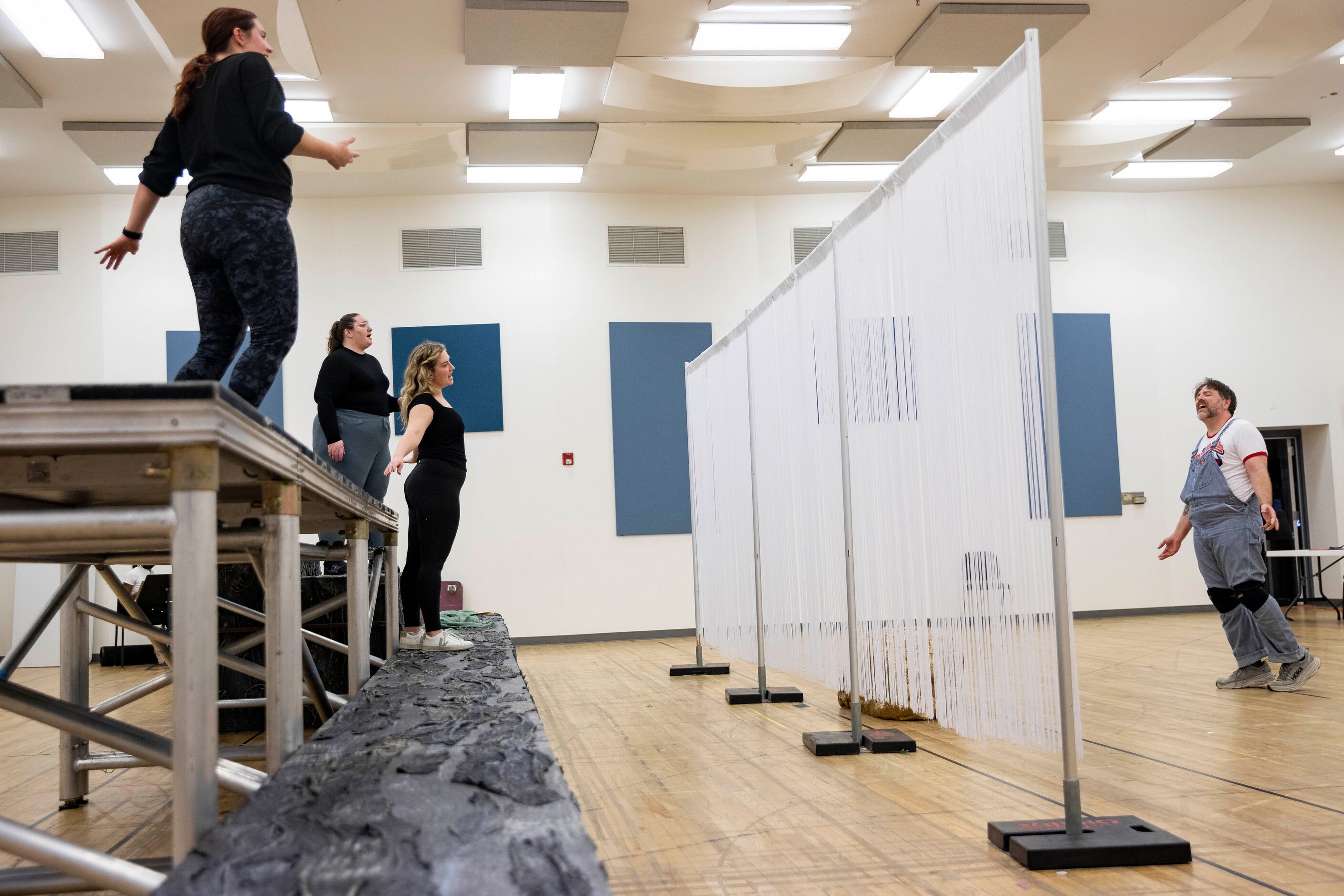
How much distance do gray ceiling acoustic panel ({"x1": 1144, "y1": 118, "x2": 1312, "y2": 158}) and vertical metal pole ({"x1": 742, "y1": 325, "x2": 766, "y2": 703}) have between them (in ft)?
17.2

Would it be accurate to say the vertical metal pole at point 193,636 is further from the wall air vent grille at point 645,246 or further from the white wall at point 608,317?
the wall air vent grille at point 645,246

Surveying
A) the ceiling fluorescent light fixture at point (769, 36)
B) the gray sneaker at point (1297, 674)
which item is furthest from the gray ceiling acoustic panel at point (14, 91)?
the gray sneaker at point (1297, 674)

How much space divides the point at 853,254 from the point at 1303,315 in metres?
8.07

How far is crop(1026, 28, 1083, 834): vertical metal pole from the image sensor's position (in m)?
2.09

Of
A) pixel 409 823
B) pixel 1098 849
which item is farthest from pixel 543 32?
pixel 409 823

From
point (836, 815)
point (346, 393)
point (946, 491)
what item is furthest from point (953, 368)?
point (346, 393)

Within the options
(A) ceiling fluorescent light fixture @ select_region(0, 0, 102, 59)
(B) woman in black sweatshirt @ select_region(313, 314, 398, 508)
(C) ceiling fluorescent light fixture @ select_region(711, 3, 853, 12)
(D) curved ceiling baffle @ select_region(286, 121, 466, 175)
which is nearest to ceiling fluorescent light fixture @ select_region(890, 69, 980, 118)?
(C) ceiling fluorescent light fixture @ select_region(711, 3, 853, 12)

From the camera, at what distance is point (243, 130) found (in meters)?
2.06

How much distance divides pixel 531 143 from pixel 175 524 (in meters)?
6.55

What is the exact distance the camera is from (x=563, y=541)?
324 inches

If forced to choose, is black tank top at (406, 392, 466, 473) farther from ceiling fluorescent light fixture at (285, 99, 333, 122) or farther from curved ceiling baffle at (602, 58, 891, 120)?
ceiling fluorescent light fixture at (285, 99, 333, 122)

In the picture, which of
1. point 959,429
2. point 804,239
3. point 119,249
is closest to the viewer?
point 119,249

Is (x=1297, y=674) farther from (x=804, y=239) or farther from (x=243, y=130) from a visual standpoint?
(x=804, y=239)

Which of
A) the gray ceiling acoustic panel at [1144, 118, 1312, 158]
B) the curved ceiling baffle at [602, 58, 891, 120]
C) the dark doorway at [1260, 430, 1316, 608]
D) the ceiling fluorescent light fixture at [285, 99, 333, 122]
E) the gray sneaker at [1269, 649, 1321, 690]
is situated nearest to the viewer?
the gray sneaker at [1269, 649, 1321, 690]
